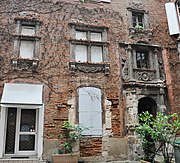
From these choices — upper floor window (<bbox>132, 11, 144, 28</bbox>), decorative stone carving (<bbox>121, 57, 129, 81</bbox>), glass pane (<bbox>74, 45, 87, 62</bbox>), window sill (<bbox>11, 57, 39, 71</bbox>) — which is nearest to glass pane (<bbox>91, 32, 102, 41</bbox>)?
glass pane (<bbox>74, 45, 87, 62</bbox>)

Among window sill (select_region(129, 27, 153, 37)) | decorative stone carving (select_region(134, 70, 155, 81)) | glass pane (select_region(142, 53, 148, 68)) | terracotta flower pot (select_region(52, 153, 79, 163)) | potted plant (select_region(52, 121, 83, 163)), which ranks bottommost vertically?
terracotta flower pot (select_region(52, 153, 79, 163))

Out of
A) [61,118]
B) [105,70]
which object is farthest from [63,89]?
[105,70]

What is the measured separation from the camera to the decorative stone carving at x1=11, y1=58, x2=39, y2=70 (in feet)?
30.8

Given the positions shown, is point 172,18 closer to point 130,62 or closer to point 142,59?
point 142,59

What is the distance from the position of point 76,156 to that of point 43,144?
146cm

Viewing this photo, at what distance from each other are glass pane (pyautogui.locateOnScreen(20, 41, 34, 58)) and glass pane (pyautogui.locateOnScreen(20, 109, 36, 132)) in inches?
95.2

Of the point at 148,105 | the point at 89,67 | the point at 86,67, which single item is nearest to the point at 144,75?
→ the point at 148,105

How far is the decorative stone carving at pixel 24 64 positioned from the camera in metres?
9.38

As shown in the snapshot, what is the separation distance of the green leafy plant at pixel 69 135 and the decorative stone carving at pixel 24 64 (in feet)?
9.05

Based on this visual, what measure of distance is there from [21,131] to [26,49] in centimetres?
354

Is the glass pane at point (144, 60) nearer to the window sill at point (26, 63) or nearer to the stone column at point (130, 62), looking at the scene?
the stone column at point (130, 62)

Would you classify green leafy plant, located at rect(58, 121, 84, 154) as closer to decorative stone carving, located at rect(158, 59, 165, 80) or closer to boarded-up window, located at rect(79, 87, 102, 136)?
boarded-up window, located at rect(79, 87, 102, 136)

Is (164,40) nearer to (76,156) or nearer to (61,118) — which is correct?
(61,118)

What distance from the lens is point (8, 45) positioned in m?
9.63
